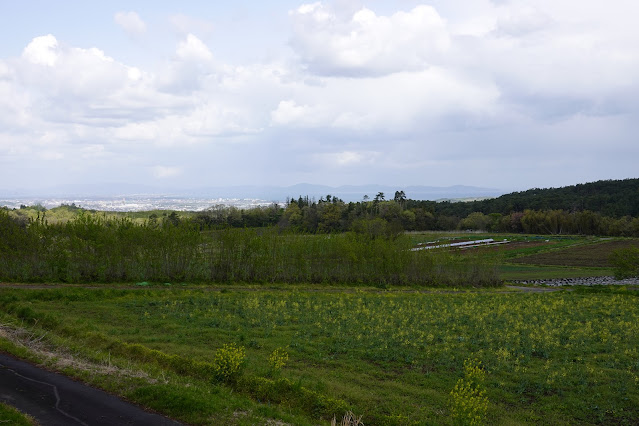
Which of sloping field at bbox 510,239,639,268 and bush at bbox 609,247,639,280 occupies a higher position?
bush at bbox 609,247,639,280

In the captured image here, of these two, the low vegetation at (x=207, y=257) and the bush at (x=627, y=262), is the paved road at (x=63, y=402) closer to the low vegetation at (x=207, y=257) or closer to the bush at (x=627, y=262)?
the low vegetation at (x=207, y=257)

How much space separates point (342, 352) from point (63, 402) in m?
9.32

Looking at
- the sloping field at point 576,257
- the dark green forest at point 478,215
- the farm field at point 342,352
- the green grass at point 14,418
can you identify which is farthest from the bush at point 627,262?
the green grass at point 14,418

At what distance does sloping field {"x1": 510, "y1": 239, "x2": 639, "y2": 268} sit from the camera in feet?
222

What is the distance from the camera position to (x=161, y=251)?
3619 centimetres

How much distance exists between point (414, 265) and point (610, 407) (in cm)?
3245

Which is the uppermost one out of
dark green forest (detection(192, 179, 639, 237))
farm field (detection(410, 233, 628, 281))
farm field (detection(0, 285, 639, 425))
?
dark green forest (detection(192, 179, 639, 237))

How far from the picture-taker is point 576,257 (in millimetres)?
73000

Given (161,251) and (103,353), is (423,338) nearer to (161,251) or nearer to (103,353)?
(103,353)

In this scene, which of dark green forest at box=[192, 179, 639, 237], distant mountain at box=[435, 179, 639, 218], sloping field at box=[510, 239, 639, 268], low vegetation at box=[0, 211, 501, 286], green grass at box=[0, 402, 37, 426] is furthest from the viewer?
distant mountain at box=[435, 179, 639, 218]

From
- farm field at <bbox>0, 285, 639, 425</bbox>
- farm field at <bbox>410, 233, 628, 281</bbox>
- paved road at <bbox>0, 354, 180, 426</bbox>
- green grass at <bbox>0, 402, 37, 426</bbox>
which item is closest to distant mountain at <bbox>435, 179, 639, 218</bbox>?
farm field at <bbox>410, 233, 628, 281</bbox>

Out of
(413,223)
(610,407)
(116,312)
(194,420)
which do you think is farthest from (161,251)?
(413,223)

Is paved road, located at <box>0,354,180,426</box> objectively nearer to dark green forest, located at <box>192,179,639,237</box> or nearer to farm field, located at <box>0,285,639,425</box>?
farm field, located at <box>0,285,639,425</box>

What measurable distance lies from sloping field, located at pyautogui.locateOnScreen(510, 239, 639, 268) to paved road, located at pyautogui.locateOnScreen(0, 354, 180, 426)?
7015 centimetres
